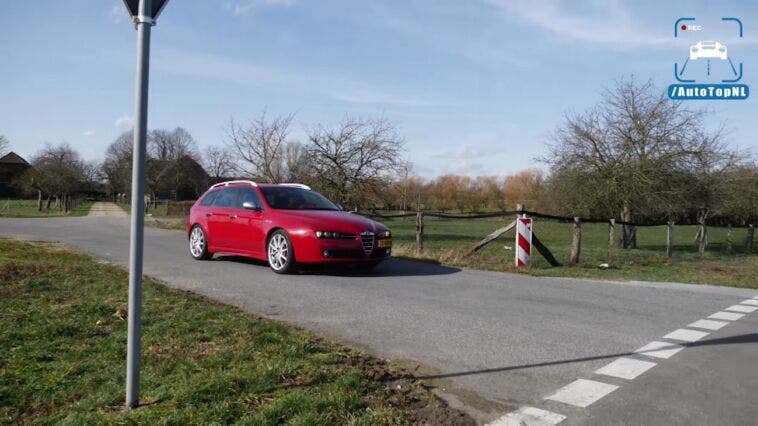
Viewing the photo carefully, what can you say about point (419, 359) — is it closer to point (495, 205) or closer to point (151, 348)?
point (151, 348)

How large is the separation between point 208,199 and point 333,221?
355cm

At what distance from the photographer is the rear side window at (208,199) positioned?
445 inches

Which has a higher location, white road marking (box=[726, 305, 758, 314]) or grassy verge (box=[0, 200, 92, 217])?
grassy verge (box=[0, 200, 92, 217])

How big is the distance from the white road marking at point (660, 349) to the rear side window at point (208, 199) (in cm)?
852

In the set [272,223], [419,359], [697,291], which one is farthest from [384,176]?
[419,359]

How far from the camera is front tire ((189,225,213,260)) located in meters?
11.0

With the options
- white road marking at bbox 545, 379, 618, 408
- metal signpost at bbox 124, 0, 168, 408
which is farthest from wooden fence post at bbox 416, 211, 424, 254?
metal signpost at bbox 124, 0, 168, 408

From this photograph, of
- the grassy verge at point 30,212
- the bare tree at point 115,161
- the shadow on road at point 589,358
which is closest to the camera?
the shadow on road at point 589,358

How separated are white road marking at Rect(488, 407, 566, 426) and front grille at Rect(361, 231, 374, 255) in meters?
5.81

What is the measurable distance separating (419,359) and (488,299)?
3.00 metres

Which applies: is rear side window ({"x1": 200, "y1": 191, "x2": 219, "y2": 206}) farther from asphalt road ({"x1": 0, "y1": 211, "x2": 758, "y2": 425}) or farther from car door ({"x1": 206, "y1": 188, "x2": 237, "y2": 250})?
asphalt road ({"x1": 0, "y1": 211, "x2": 758, "y2": 425})

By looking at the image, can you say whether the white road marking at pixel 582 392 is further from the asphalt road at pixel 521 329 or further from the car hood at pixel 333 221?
the car hood at pixel 333 221

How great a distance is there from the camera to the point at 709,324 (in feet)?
20.9

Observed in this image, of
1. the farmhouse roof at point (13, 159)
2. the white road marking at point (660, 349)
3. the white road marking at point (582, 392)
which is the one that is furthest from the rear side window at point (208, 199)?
the farmhouse roof at point (13, 159)
